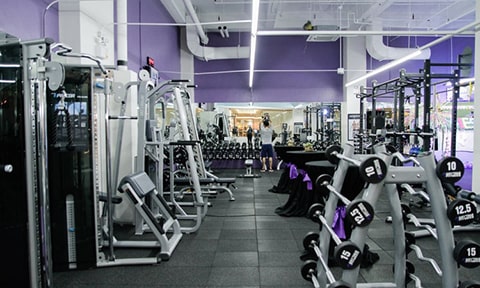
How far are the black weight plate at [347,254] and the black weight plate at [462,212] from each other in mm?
551

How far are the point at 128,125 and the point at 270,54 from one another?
7.13 meters

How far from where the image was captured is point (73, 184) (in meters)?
3.04

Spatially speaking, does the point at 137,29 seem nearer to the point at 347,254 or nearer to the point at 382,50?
the point at 347,254

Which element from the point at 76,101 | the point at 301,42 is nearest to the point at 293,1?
the point at 301,42

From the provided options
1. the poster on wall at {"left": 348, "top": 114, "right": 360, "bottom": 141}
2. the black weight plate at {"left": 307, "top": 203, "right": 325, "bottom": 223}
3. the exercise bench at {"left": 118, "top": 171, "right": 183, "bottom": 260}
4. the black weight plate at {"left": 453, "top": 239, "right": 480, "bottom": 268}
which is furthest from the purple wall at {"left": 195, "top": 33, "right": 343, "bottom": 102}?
the black weight plate at {"left": 453, "top": 239, "right": 480, "bottom": 268}

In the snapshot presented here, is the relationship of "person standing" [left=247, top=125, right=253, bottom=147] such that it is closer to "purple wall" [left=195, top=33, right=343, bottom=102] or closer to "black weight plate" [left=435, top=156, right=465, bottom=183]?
"purple wall" [left=195, top=33, right=343, bottom=102]

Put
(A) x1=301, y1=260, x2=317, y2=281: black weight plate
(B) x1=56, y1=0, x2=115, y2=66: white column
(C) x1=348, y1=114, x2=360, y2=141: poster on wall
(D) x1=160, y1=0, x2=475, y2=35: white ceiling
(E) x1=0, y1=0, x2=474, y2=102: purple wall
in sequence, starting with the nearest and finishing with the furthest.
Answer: (A) x1=301, y1=260, x2=317, y2=281: black weight plate
(B) x1=56, y1=0, x2=115, y2=66: white column
(D) x1=160, y1=0, x2=475, y2=35: white ceiling
(C) x1=348, y1=114, x2=360, y2=141: poster on wall
(E) x1=0, y1=0, x2=474, y2=102: purple wall

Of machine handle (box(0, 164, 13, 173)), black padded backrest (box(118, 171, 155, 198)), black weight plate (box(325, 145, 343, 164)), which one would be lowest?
black padded backrest (box(118, 171, 155, 198))

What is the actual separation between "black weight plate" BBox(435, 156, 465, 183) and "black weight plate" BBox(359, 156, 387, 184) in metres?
0.32

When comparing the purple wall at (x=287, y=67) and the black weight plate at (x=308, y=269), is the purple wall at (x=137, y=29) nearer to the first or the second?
the purple wall at (x=287, y=67)

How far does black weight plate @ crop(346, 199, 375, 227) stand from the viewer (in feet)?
5.53

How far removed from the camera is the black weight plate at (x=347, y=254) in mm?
1682

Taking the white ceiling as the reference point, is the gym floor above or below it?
below

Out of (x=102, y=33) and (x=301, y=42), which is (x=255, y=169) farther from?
(x=102, y=33)
